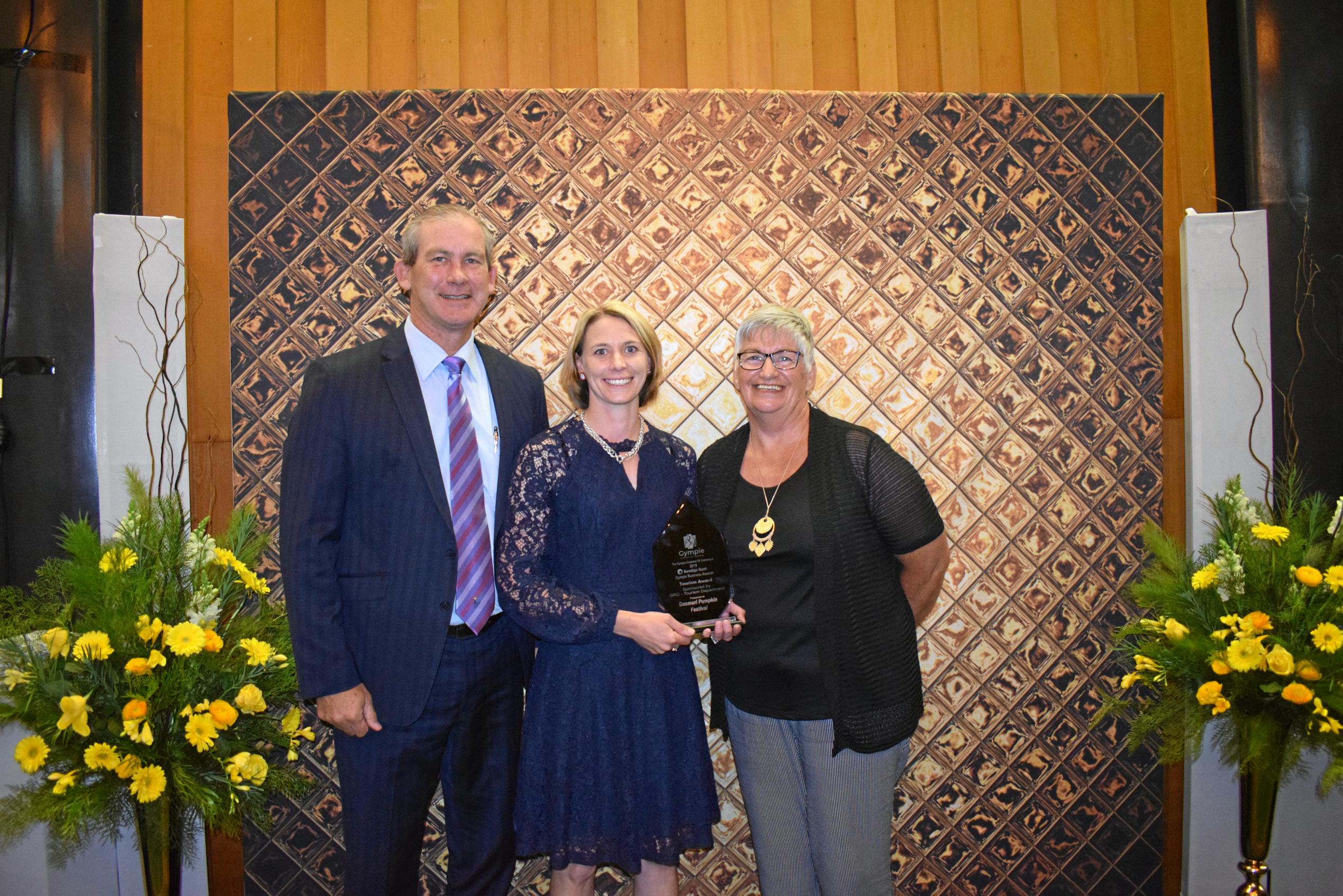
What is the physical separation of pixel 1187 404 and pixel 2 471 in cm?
387

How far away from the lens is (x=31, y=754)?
189cm

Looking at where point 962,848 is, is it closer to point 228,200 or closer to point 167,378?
point 167,378

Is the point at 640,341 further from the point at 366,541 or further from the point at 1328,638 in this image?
the point at 1328,638

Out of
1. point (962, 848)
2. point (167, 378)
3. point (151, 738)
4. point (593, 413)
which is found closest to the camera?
point (151, 738)

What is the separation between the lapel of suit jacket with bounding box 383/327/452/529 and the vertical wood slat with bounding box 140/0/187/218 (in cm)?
130

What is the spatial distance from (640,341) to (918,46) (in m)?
1.82

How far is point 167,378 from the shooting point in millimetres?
2617

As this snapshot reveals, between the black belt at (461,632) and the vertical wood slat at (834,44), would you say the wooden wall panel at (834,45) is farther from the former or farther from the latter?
the black belt at (461,632)

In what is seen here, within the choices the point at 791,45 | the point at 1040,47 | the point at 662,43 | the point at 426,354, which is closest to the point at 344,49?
the point at 662,43

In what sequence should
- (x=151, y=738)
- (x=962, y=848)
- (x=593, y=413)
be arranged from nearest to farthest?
(x=151, y=738) < (x=593, y=413) < (x=962, y=848)

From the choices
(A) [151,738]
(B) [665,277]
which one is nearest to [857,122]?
(B) [665,277]

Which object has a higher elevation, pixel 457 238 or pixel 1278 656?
pixel 457 238

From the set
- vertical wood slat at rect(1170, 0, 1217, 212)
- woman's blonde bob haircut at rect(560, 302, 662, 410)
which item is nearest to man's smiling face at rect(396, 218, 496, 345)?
woman's blonde bob haircut at rect(560, 302, 662, 410)

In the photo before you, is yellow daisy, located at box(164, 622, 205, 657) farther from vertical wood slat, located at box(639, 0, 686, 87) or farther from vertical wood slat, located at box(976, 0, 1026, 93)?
vertical wood slat, located at box(976, 0, 1026, 93)
